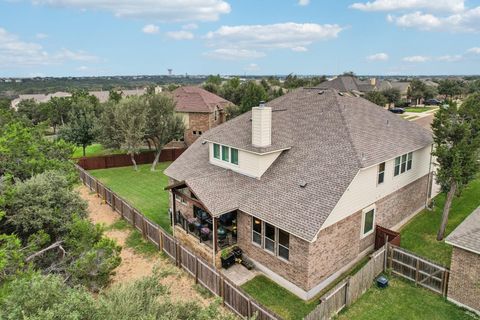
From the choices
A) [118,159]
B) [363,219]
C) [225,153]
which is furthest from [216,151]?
[118,159]

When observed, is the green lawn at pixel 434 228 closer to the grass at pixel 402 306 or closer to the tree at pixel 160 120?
the grass at pixel 402 306

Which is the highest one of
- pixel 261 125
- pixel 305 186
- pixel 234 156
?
pixel 261 125

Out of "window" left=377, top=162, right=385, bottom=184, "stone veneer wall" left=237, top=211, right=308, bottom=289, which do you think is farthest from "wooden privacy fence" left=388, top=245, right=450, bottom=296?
"stone veneer wall" left=237, top=211, right=308, bottom=289

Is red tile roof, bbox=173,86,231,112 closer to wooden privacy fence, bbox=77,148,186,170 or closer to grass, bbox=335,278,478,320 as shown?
wooden privacy fence, bbox=77,148,186,170

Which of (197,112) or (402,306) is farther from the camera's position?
(197,112)

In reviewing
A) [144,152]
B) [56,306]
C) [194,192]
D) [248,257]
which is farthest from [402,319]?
[144,152]

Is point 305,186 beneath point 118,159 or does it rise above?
above

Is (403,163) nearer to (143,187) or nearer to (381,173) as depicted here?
(381,173)
